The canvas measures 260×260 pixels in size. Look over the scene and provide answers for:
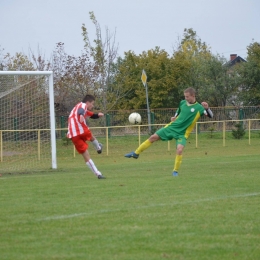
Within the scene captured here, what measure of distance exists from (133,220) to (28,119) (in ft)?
43.5

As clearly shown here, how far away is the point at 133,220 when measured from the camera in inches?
295

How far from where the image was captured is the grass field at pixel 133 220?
235 inches

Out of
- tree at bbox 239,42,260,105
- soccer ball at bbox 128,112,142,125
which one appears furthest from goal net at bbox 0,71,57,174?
tree at bbox 239,42,260,105

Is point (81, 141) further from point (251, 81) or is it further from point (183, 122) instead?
point (251, 81)

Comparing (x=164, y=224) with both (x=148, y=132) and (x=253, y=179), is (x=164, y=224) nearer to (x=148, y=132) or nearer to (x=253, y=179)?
(x=253, y=179)

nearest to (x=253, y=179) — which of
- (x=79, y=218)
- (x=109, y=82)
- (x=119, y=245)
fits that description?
(x=79, y=218)

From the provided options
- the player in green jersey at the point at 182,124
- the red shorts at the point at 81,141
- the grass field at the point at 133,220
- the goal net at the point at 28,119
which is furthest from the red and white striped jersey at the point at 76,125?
the goal net at the point at 28,119

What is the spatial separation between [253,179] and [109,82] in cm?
3362

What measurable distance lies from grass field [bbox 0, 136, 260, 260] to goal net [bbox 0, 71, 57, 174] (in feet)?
20.9

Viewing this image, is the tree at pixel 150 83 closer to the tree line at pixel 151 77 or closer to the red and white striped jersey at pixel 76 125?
the tree line at pixel 151 77

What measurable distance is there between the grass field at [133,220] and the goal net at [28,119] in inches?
251

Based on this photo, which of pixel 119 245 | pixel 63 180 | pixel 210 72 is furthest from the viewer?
pixel 210 72

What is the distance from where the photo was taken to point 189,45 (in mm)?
75250

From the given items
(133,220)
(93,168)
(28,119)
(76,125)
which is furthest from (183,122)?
(28,119)
